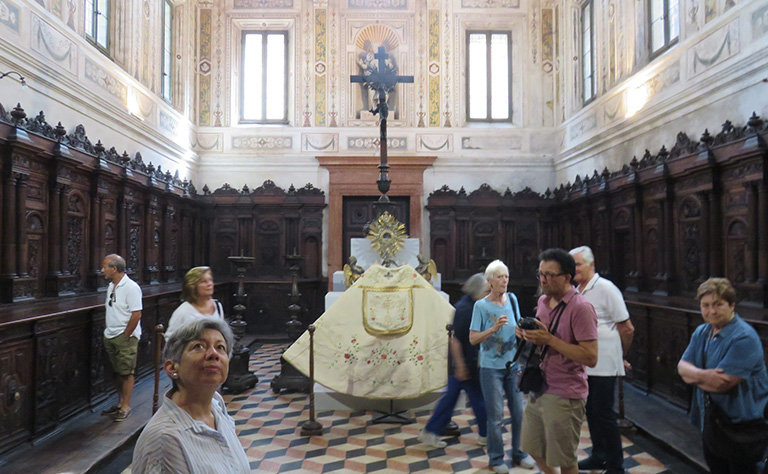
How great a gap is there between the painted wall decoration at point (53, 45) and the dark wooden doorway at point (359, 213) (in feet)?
22.1

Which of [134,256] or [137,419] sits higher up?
[134,256]

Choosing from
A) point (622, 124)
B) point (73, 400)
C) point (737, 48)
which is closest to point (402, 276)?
point (73, 400)

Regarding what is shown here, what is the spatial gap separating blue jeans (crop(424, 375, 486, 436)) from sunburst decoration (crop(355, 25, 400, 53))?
35.5 ft

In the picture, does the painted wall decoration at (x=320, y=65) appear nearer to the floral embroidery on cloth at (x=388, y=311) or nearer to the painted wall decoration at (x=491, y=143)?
the painted wall decoration at (x=491, y=143)

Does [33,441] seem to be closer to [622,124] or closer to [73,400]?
[73,400]

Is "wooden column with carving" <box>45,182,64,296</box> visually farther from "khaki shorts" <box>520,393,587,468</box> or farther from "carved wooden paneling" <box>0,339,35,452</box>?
"khaki shorts" <box>520,393,587,468</box>

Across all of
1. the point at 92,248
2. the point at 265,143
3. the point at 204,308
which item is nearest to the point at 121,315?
the point at 204,308

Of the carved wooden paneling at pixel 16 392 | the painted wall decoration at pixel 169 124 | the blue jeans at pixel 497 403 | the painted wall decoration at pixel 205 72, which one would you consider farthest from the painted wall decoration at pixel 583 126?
the carved wooden paneling at pixel 16 392

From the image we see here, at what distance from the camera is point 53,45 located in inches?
296

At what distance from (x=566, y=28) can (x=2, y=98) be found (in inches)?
452

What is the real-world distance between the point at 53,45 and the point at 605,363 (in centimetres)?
810

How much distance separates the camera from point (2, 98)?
6.35 meters

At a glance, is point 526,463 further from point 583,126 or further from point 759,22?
point 583,126

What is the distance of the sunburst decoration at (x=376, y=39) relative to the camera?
13.6 meters
